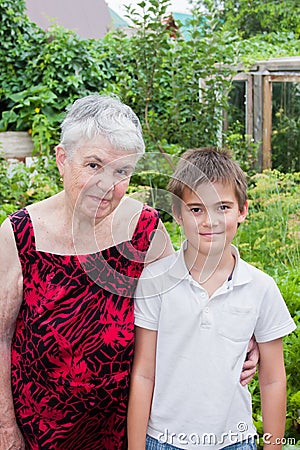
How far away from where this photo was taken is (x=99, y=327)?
1975 millimetres

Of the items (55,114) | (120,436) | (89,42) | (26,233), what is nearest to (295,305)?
(120,436)

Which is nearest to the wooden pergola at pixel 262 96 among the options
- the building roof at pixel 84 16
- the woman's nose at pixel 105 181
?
the building roof at pixel 84 16

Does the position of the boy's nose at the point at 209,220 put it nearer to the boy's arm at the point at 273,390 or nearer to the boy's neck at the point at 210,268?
the boy's neck at the point at 210,268

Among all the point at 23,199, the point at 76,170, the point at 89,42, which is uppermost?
the point at 89,42

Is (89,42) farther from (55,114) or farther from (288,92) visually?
(288,92)

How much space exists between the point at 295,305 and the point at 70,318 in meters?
1.67

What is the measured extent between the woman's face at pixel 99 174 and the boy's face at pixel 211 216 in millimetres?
190

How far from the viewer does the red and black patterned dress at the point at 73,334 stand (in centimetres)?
197

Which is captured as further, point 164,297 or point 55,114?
point 55,114

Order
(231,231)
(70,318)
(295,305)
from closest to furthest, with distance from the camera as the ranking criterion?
1. (231,231)
2. (70,318)
3. (295,305)

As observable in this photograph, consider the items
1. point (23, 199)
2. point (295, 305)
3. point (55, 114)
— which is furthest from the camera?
point (55, 114)

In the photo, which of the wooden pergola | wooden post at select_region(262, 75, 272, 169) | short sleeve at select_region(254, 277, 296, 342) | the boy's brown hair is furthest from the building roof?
short sleeve at select_region(254, 277, 296, 342)

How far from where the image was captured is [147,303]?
1.90 m

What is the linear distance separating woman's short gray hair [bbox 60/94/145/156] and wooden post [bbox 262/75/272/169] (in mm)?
6156
